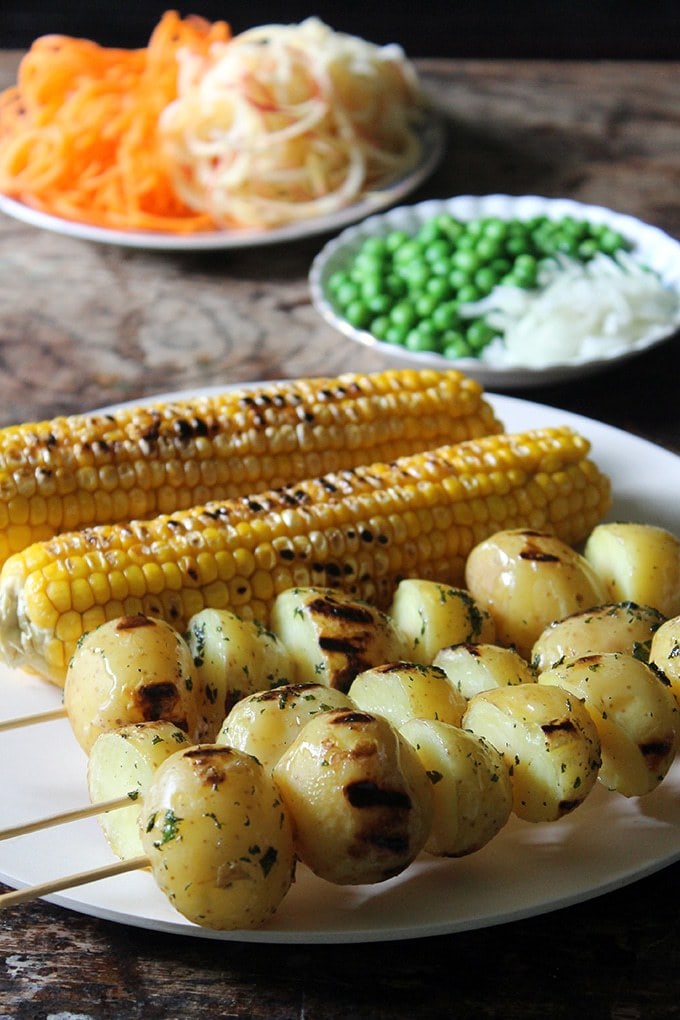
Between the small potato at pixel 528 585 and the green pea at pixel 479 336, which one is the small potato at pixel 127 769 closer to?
the small potato at pixel 528 585

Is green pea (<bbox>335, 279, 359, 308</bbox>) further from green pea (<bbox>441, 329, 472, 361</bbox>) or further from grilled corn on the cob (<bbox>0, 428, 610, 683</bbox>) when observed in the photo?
grilled corn on the cob (<bbox>0, 428, 610, 683</bbox>)

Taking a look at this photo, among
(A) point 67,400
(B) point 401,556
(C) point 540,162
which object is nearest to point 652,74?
(C) point 540,162

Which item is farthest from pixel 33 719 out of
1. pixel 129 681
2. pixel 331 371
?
pixel 331 371

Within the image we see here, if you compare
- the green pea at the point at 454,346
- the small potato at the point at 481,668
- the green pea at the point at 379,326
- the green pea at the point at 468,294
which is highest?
the small potato at the point at 481,668

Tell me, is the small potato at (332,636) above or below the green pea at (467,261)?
above

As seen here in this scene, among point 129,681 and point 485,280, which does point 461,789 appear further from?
point 485,280

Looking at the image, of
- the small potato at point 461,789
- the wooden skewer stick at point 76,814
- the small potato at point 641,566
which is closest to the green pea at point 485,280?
the small potato at point 641,566

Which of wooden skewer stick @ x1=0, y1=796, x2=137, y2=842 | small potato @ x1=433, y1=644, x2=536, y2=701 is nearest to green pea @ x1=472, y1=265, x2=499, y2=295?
small potato @ x1=433, y1=644, x2=536, y2=701
